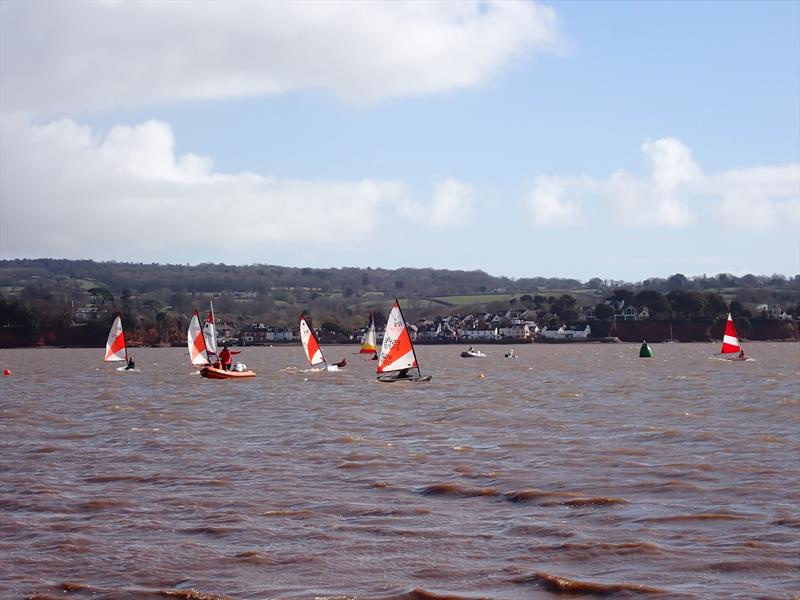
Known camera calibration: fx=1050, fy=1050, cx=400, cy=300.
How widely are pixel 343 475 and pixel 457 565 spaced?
23.3 ft

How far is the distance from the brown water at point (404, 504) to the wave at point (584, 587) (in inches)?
1.3

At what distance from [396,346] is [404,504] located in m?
28.8

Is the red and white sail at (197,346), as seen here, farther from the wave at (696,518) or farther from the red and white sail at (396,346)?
the wave at (696,518)

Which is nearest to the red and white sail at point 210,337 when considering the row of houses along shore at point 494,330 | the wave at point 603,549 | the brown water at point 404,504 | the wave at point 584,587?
the brown water at point 404,504

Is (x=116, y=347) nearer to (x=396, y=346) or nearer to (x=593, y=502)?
(x=396, y=346)

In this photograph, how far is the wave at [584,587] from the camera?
11406 millimetres

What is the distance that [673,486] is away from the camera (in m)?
17.7

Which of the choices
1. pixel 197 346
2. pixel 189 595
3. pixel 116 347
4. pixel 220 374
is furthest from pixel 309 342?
pixel 189 595

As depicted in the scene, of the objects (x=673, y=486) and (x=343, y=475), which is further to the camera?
(x=343, y=475)

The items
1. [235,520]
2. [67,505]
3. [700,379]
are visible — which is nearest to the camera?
[235,520]

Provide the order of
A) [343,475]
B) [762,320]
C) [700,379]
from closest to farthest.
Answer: [343,475] → [700,379] → [762,320]

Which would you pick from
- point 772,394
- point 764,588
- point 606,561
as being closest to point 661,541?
point 606,561

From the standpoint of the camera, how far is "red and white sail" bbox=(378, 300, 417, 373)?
43562 millimetres

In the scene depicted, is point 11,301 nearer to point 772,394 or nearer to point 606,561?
point 772,394
